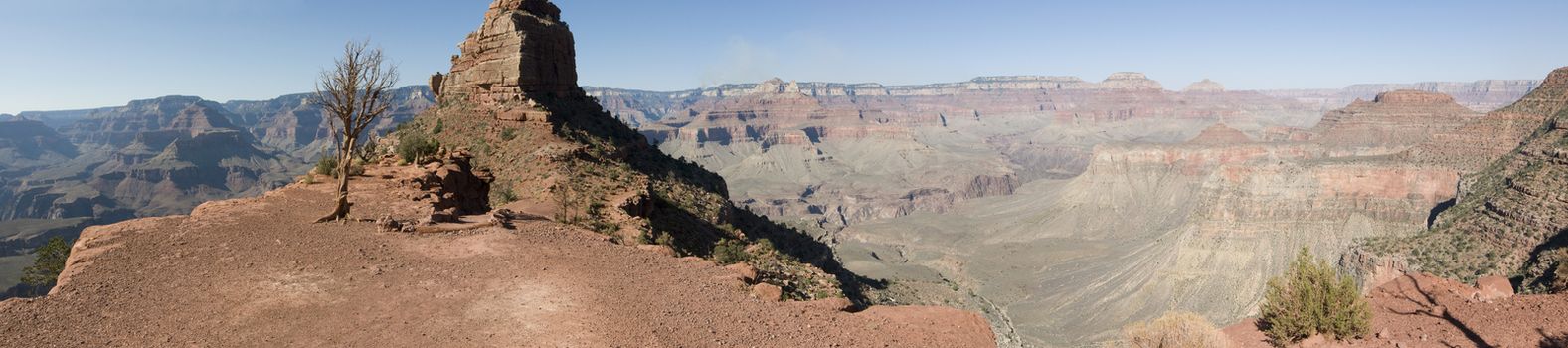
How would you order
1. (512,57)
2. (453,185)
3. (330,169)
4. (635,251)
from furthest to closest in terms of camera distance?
1. (512,57)
2. (330,169)
3. (453,185)
4. (635,251)

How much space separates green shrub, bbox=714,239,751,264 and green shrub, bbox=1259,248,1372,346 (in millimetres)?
19214

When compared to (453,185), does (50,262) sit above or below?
below

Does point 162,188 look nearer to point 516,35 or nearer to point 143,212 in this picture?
point 143,212

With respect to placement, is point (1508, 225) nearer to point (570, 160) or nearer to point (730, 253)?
point (730, 253)

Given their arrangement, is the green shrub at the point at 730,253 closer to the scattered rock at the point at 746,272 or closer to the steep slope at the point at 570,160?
the steep slope at the point at 570,160

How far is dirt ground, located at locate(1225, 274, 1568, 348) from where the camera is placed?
21.5 m

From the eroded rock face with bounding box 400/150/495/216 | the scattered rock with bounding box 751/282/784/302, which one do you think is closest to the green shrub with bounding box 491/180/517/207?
the eroded rock face with bounding box 400/150/495/216

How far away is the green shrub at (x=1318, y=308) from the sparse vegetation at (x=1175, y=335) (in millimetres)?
1976

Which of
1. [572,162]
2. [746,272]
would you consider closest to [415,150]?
[572,162]

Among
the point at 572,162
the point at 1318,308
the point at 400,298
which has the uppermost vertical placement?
the point at 572,162

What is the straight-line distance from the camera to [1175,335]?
72.4 feet

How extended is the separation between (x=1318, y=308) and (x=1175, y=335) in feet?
15.3

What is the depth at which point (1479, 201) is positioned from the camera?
199 feet

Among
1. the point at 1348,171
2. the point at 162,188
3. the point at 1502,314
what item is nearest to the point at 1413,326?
the point at 1502,314
